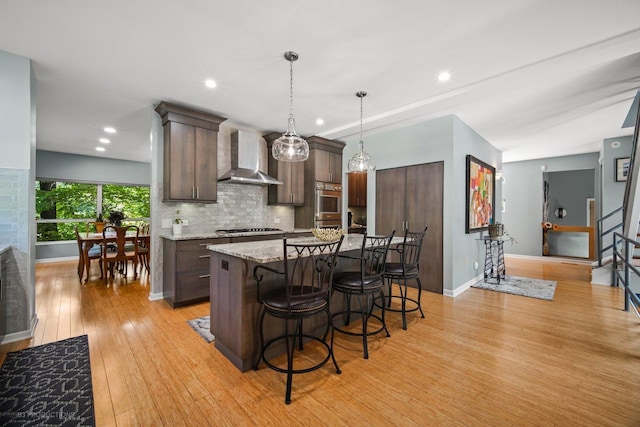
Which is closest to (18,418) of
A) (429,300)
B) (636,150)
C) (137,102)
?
(137,102)

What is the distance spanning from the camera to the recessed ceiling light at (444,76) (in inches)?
116

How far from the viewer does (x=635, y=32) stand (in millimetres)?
2271

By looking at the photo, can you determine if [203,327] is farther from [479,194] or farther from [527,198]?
[527,198]

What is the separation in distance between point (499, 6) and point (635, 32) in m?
1.35

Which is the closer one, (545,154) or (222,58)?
(222,58)

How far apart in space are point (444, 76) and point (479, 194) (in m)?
2.76

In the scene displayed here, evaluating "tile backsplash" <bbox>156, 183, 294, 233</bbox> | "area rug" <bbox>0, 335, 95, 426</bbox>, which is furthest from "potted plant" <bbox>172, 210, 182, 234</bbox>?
"area rug" <bbox>0, 335, 95, 426</bbox>

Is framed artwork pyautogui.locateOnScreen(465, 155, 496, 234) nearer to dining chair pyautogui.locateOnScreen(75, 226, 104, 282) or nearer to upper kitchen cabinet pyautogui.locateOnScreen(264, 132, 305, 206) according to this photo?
upper kitchen cabinet pyautogui.locateOnScreen(264, 132, 305, 206)

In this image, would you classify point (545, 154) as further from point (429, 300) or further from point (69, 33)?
point (69, 33)

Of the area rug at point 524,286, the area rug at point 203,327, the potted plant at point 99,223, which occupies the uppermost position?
the potted plant at point 99,223

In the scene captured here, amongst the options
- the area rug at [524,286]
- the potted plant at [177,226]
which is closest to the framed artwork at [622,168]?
the area rug at [524,286]

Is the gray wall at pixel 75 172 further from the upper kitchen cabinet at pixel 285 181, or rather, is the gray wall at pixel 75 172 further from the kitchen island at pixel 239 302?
the kitchen island at pixel 239 302

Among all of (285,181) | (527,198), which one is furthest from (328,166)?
(527,198)

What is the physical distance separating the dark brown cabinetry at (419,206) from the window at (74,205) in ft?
23.5
